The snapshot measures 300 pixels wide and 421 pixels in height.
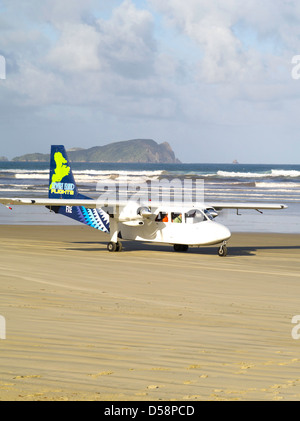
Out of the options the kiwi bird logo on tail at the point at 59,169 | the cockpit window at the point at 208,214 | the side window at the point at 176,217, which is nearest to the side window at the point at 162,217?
the side window at the point at 176,217

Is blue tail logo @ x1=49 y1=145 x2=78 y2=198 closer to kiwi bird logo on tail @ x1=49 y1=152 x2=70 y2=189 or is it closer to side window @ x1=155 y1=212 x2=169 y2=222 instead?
kiwi bird logo on tail @ x1=49 y1=152 x2=70 y2=189

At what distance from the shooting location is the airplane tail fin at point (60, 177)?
79.0ft

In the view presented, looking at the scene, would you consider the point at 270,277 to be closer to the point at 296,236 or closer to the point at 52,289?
the point at 52,289

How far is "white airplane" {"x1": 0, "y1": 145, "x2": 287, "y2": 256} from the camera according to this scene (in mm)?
20281

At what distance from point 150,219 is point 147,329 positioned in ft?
39.6

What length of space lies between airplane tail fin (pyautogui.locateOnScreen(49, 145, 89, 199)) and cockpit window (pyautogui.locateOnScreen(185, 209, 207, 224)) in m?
5.20

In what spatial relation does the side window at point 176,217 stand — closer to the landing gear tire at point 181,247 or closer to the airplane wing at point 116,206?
the airplane wing at point 116,206

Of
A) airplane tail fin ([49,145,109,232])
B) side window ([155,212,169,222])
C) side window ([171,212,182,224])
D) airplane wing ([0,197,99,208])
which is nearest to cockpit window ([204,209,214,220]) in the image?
side window ([171,212,182,224])

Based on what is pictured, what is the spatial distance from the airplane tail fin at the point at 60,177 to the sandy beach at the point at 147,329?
4.94 m

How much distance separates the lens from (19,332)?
348 inches

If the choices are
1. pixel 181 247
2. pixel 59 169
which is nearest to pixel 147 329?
pixel 181 247

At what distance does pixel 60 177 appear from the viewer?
24.2 meters

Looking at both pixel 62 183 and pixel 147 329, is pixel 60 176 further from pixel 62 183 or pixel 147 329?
pixel 147 329

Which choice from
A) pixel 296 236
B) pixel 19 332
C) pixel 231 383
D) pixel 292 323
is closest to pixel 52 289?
pixel 19 332
